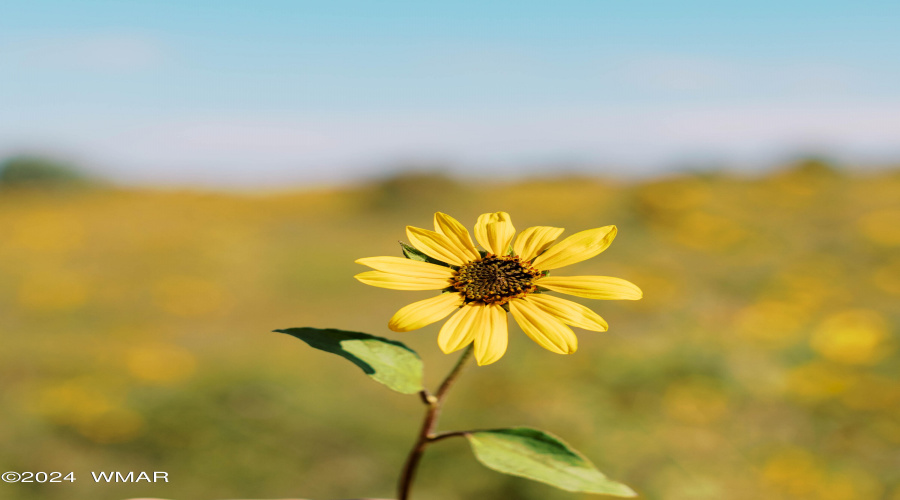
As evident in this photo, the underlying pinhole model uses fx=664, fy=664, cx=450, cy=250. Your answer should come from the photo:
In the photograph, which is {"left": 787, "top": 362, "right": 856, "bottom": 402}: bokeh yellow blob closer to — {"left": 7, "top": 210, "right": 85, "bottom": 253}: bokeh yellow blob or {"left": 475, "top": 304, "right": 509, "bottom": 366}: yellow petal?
{"left": 475, "top": 304, "right": 509, "bottom": 366}: yellow petal

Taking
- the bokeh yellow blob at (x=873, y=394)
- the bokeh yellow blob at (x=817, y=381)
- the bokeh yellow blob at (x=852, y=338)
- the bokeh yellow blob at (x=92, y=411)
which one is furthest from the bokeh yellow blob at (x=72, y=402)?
the bokeh yellow blob at (x=852, y=338)

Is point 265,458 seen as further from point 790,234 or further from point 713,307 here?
point 790,234

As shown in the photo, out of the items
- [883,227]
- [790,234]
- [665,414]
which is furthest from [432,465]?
[883,227]

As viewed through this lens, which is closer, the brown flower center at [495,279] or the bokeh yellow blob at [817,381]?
the brown flower center at [495,279]

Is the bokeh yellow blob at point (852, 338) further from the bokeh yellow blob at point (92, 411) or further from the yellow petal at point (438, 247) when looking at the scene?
the bokeh yellow blob at point (92, 411)

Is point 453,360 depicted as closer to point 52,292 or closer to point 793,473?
point 793,473

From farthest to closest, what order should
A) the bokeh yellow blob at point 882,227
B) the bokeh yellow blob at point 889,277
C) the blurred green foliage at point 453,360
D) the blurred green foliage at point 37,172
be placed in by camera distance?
the blurred green foliage at point 37,172 < the bokeh yellow blob at point 882,227 < the bokeh yellow blob at point 889,277 < the blurred green foliage at point 453,360

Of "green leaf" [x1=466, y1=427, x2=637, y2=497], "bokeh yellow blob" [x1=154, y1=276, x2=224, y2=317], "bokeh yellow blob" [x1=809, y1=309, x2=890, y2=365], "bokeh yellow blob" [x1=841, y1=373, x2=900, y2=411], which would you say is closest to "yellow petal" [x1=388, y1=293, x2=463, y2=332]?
"green leaf" [x1=466, y1=427, x2=637, y2=497]
